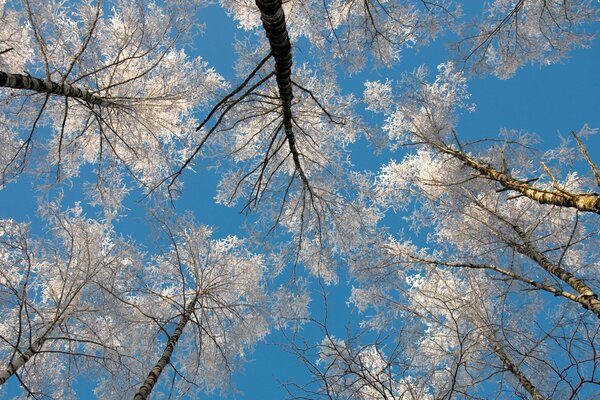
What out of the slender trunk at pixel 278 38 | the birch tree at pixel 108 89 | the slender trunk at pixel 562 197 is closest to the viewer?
the slender trunk at pixel 278 38

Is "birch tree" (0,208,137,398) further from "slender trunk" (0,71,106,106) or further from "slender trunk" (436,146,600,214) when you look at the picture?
"slender trunk" (436,146,600,214)

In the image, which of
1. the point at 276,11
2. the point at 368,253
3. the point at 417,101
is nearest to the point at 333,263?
the point at 368,253

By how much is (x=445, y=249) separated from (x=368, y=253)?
8.02 ft

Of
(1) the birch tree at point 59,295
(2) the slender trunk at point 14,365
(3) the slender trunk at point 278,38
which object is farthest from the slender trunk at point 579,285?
(1) the birch tree at point 59,295

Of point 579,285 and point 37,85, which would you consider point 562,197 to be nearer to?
point 579,285

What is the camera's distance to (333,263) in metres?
7.20

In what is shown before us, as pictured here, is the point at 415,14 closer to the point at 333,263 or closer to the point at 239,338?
the point at 333,263

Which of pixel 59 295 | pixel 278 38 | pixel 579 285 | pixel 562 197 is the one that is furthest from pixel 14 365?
pixel 579 285

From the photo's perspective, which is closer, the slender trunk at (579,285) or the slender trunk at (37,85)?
the slender trunk at (579,285)

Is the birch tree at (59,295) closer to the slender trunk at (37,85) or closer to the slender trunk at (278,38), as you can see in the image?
the slender trunk at (37,85)

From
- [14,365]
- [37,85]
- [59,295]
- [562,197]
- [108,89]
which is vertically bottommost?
[14,365]

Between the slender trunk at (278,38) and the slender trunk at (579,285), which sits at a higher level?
the slender trunk at (579,285)

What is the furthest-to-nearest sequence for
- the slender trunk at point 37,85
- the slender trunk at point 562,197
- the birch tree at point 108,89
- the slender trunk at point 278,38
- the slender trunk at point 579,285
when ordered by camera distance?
the birch tree at point 108,89
the slender trunk at point 37,85
the slender trunk at point 579,285
the slender trunk at point 562,197
the slender trunk at point 278,38

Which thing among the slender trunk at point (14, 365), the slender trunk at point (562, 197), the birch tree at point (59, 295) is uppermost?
the slender trunk at point (562, 197)
